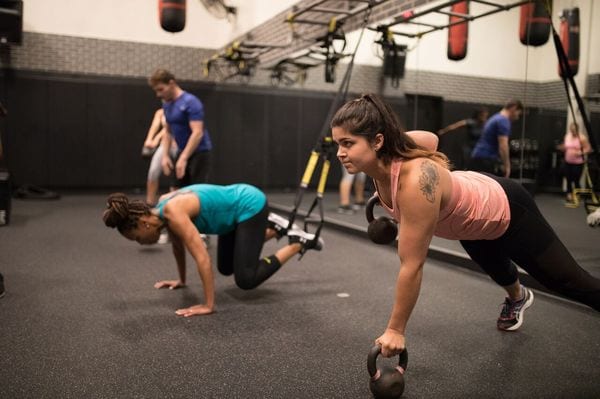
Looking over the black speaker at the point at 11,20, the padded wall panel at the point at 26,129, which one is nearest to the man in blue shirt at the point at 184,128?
the black speaker at the point at 11,20

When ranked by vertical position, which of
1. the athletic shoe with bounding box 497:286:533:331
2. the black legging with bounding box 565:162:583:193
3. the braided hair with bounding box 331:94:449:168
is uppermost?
the braided hair with bounding box 331:94:449:168

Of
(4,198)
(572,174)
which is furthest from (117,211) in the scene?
(4,198)

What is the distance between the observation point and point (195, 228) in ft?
8.65

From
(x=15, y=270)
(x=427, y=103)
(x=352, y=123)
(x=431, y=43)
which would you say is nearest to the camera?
(x=352, y=123)

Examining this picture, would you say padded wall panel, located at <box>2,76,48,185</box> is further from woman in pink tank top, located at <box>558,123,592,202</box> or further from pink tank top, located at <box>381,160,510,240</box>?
pink tank top, located at <box>381,160,510,240</box>

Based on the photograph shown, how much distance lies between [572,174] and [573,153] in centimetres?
23

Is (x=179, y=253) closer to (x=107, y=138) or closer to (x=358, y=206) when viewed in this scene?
(x=358, y=206)

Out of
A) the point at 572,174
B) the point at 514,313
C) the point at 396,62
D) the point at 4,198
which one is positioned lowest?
the point at 514,313

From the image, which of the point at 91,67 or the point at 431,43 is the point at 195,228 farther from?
the point at 91,67

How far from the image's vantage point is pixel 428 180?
1564 millimetres

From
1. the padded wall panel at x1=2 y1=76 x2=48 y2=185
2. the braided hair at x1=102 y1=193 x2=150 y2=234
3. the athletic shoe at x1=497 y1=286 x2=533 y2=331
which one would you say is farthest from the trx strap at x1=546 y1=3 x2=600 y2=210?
the padded wall panel at x1=2 y1=76 x2=48 y2=185

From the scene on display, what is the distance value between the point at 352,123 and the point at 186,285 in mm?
2075

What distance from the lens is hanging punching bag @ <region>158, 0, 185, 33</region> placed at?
558cm

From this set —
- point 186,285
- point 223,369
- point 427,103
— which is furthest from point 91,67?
point 223,369
